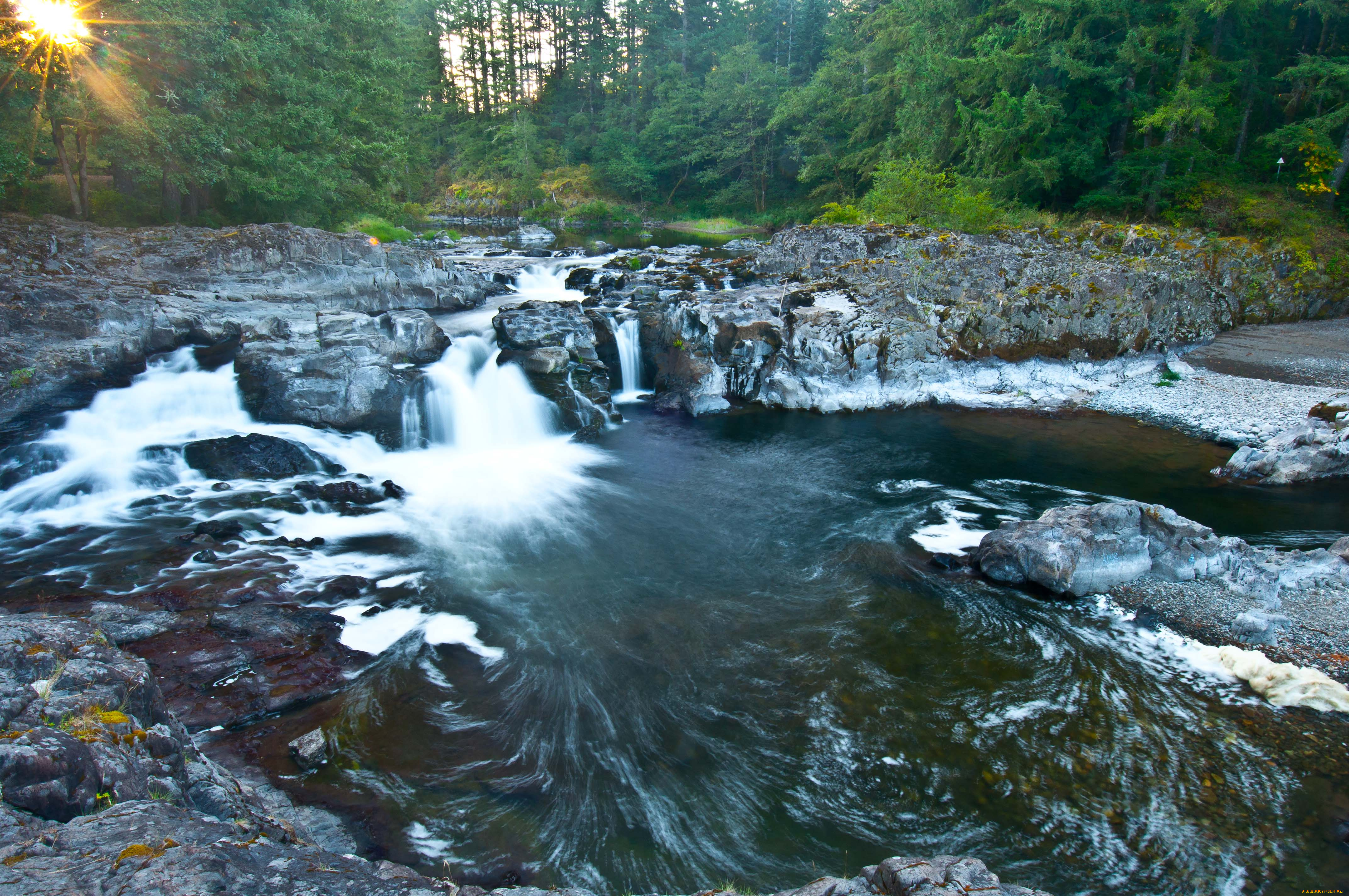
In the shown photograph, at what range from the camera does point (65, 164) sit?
15.9 meters

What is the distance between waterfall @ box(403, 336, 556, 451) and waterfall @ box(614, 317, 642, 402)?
3.28m

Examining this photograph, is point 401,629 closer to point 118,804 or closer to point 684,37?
point 118,804

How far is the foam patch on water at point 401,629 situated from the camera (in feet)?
24.7

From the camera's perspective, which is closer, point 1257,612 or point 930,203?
point 1257,612

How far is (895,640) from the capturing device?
305 inches

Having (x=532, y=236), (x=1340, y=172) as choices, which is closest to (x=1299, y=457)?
(x=1340, y=172)

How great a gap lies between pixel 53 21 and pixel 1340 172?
1531 inches

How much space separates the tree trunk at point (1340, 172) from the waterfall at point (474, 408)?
29124 mm

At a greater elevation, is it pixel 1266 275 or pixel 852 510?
pixel 1266 275

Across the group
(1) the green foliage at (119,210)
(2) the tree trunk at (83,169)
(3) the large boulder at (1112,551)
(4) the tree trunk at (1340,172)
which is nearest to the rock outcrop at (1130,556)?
(3) the large boulder at (1112,551)

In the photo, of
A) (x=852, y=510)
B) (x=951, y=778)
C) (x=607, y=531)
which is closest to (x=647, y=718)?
(x=951, y=778)

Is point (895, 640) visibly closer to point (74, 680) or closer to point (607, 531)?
point (607, 531)

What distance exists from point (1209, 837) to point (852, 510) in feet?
21.8

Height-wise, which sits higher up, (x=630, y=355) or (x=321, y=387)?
(x=630, y=355)
